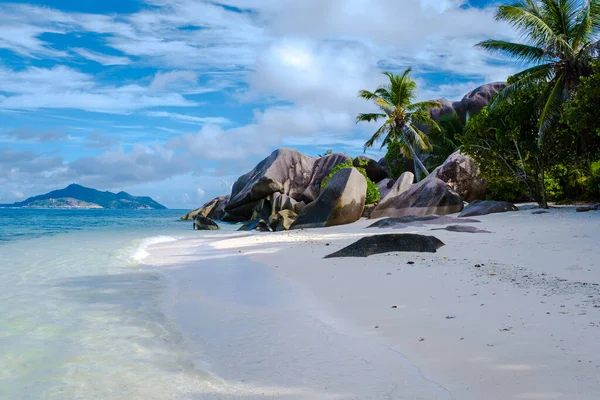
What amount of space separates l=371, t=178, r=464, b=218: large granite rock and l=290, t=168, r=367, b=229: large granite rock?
1.30 m

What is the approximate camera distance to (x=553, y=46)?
18.3m

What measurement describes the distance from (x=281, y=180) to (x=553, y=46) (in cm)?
2065

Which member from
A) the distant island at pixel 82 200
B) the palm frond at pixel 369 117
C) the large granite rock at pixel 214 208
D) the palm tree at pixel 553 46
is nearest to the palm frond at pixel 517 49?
the palm tree at pixel 553 46

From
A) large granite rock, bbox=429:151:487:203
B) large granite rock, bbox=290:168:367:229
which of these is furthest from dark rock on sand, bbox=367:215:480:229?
large granite rock, bbox=429:151:487:203

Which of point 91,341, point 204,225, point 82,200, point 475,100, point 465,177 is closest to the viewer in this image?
point 91,341

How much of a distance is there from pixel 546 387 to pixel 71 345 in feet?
13.4

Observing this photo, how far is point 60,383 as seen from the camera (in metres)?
3.60

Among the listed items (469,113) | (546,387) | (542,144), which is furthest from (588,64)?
(469,113)

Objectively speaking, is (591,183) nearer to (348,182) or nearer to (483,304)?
(348,182)

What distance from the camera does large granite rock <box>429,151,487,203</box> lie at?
23500 mm

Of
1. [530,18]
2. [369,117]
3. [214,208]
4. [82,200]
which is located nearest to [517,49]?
[530,18]

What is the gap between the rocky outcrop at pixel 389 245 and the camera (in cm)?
834

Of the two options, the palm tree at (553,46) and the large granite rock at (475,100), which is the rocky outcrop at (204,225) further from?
the large granite rock at (475,100)

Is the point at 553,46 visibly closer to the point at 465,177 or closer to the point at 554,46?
the point at 554,46
